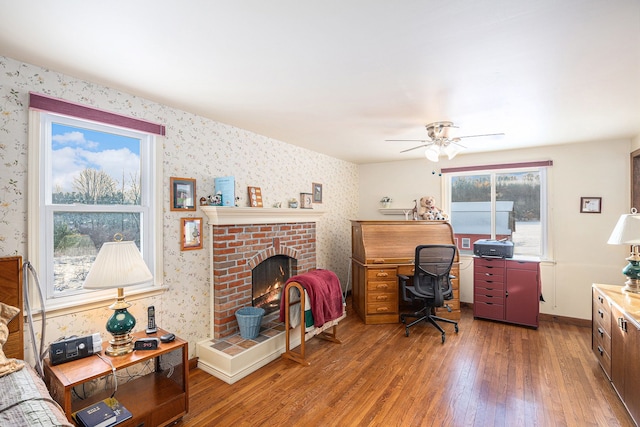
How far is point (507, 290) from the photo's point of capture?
3826mm

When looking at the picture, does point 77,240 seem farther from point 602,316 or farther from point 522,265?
point 522,265

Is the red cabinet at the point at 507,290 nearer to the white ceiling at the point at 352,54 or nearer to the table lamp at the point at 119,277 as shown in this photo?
the white ceiling at the point at 352,54

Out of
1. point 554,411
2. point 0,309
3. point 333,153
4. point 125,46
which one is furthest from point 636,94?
point 0,309

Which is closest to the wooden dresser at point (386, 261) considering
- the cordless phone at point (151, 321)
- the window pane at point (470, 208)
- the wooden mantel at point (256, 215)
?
the window pane at point (470, 208)

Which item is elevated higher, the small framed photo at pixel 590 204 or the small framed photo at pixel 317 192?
the small framed photo at pixel 317 192

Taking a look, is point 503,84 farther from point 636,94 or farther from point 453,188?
point 453,188

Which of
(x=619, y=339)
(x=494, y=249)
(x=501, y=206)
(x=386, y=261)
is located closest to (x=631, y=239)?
(x=619, y=339)

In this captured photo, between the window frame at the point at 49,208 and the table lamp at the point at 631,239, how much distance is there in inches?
151

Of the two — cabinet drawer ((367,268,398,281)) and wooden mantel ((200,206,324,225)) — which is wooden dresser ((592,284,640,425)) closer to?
cabinet drawer ((367,268,398,281))

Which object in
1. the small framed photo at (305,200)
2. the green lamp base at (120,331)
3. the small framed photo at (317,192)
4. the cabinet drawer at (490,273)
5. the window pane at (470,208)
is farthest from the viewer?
the window pane at (470,208)

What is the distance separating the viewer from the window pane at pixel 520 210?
4219 millimetres

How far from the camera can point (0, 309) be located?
1623 mm

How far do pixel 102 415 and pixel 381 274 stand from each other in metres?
3.00

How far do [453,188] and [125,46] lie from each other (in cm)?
451
